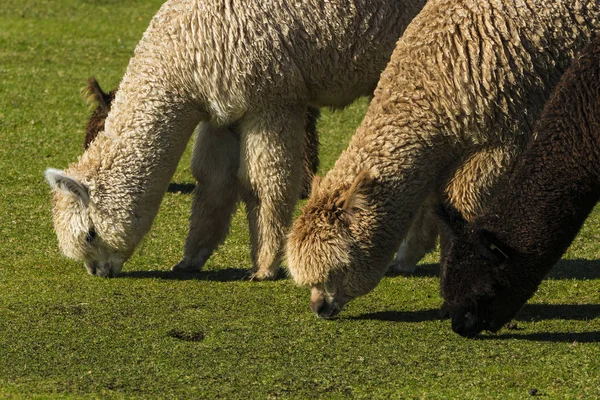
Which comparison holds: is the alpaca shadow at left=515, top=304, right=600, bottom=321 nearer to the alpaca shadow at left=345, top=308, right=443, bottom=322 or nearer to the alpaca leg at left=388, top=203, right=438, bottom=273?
the alpaca shadow at left=345, top=308, right=443, bottom=322

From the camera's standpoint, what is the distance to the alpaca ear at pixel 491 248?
810 cm

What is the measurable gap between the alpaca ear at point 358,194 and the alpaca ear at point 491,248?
1058mm

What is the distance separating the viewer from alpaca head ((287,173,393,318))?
8891 millimetres

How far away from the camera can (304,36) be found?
10094 millimetres

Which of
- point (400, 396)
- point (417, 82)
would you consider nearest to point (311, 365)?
point (400, 396)

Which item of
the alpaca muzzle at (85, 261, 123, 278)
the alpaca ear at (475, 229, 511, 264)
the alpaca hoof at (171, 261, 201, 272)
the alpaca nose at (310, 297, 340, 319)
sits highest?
the alpaca ear at (475, 229, 511, 264)

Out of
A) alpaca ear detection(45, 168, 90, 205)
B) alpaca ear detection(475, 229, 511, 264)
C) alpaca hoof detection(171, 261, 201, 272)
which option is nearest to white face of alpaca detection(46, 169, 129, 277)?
alpaca ear detection(45, 168, 90, 205)

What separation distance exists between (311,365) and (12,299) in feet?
9.59

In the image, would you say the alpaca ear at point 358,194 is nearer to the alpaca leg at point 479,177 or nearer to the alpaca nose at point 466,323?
the alpaca leg at point 479,177

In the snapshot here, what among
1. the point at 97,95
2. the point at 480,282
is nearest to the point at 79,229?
the point at 97,95

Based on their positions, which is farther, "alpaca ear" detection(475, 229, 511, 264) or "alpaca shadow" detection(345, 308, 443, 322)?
"alpaca shadow" detection(345, 308, 443, 322)

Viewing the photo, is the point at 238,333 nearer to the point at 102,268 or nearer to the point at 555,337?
the point at 102,268

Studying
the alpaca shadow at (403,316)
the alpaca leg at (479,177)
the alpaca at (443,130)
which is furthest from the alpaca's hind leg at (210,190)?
the alpaca leg at (479,177)

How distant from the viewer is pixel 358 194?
8.86 meters
